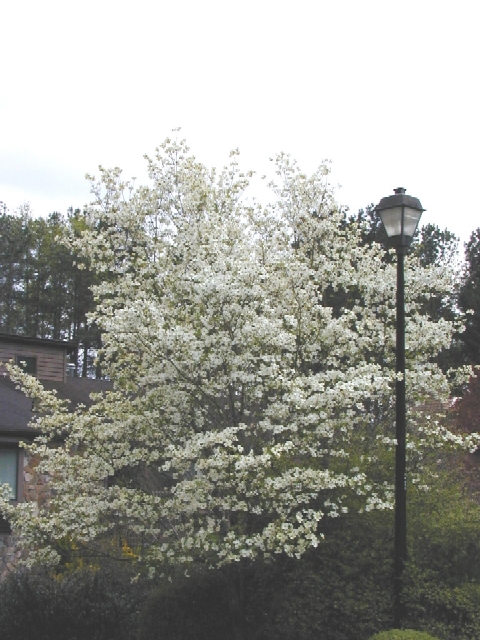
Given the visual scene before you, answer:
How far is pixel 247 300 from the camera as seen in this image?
938cm

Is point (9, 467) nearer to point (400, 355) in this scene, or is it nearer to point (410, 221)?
point (400, 355)

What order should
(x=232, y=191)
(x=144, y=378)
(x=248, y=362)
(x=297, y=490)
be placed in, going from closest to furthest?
(x=297, y=490) → (x=248, y=362) → (x=144, y=378) → (x=232, y=191)

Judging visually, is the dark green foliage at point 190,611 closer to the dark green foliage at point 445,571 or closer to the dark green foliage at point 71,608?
the dark green foliage at point 71,608

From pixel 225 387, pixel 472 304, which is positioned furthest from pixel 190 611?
pixel 472 304

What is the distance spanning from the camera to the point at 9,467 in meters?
16.5

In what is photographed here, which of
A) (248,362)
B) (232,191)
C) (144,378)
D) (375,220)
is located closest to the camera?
(248,362)

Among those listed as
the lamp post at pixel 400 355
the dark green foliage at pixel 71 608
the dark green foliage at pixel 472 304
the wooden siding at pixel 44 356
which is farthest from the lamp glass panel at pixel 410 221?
the dark green foliage at pixel 472 304

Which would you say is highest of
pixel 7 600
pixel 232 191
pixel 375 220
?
pixel 375 220

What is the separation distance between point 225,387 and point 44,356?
601 inches

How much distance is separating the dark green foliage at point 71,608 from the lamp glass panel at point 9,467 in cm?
454

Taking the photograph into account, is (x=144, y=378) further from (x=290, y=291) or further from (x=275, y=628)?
(x=275, y=628)

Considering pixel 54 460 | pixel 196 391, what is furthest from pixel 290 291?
pixel 54 460

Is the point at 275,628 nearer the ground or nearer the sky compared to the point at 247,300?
nearer the ground

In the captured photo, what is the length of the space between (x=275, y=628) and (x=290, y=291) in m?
4.06
